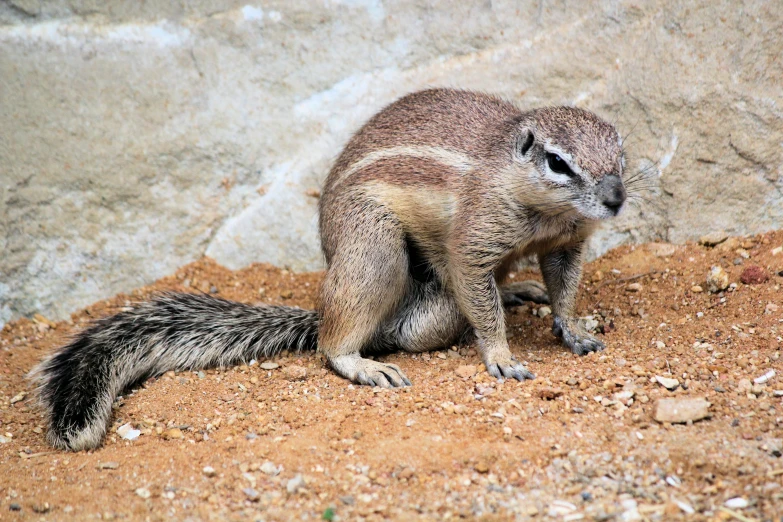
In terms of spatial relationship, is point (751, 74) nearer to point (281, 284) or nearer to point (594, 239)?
point (594, 239)

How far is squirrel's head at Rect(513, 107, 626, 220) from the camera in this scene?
4039 millimetres

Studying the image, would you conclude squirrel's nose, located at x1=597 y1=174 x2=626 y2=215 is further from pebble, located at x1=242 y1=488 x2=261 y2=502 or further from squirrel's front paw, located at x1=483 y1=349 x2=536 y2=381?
pebble, located at x1=242 y1=488 x2=261 y2=502

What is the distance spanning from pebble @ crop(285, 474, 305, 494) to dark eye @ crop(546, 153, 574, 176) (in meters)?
2.03

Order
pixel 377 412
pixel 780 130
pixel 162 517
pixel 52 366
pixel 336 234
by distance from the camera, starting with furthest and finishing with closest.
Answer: pixel 780 130, pixel 336 234, pixel 52 366, pixel 377 412, pixel 162 517

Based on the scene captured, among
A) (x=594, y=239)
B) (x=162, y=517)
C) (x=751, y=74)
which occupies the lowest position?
(x=162, y=517)

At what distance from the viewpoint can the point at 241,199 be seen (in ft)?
19.4

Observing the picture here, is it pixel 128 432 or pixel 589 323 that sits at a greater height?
pixel 589 323

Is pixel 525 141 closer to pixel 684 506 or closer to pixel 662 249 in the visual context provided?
pixel 662 249

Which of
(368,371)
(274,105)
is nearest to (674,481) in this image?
(368,371)

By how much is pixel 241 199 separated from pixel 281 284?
0.70 metres

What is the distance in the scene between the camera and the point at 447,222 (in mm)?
4621

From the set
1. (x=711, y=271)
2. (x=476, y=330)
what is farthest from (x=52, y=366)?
(x=711, y=271)

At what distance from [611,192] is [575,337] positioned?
3.68 feet

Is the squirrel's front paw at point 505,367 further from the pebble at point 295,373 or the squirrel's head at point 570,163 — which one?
the pebble at point 295,373
